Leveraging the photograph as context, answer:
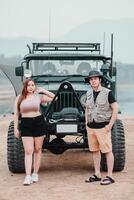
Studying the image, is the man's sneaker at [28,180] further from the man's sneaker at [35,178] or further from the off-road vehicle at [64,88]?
the off-road vehicle at [64,88]

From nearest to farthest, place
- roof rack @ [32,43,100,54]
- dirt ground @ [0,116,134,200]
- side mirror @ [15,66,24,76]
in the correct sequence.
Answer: dirt ground @ [0,116,134,200] → side mirror @ [15,66,24,76] → roof rack @ [32,43,100,54]

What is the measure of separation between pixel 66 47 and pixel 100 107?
341cm

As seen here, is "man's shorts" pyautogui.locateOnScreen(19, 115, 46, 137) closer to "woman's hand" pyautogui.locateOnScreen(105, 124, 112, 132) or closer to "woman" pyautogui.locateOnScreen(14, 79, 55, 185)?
"woman" pyautogui.locateOnScreen(14, 79, 55, 185)

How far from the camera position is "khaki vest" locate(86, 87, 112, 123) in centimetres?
824

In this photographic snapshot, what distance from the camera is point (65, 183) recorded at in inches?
334

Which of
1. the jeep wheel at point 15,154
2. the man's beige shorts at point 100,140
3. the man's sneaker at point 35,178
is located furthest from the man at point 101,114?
the jeep wheel at point 15,154

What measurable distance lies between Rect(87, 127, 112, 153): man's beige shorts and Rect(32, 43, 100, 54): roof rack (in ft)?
10.1

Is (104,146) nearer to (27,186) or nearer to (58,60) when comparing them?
(27,186)

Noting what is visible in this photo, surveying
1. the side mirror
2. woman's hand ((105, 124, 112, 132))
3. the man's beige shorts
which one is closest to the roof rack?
the side mirror

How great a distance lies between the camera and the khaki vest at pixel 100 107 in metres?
8.24

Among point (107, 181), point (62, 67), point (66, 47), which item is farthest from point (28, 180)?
point (66, 47)

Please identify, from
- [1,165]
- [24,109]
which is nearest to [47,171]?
[1,165]

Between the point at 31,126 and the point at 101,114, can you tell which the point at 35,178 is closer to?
the point at 31,126

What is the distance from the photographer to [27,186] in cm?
823
